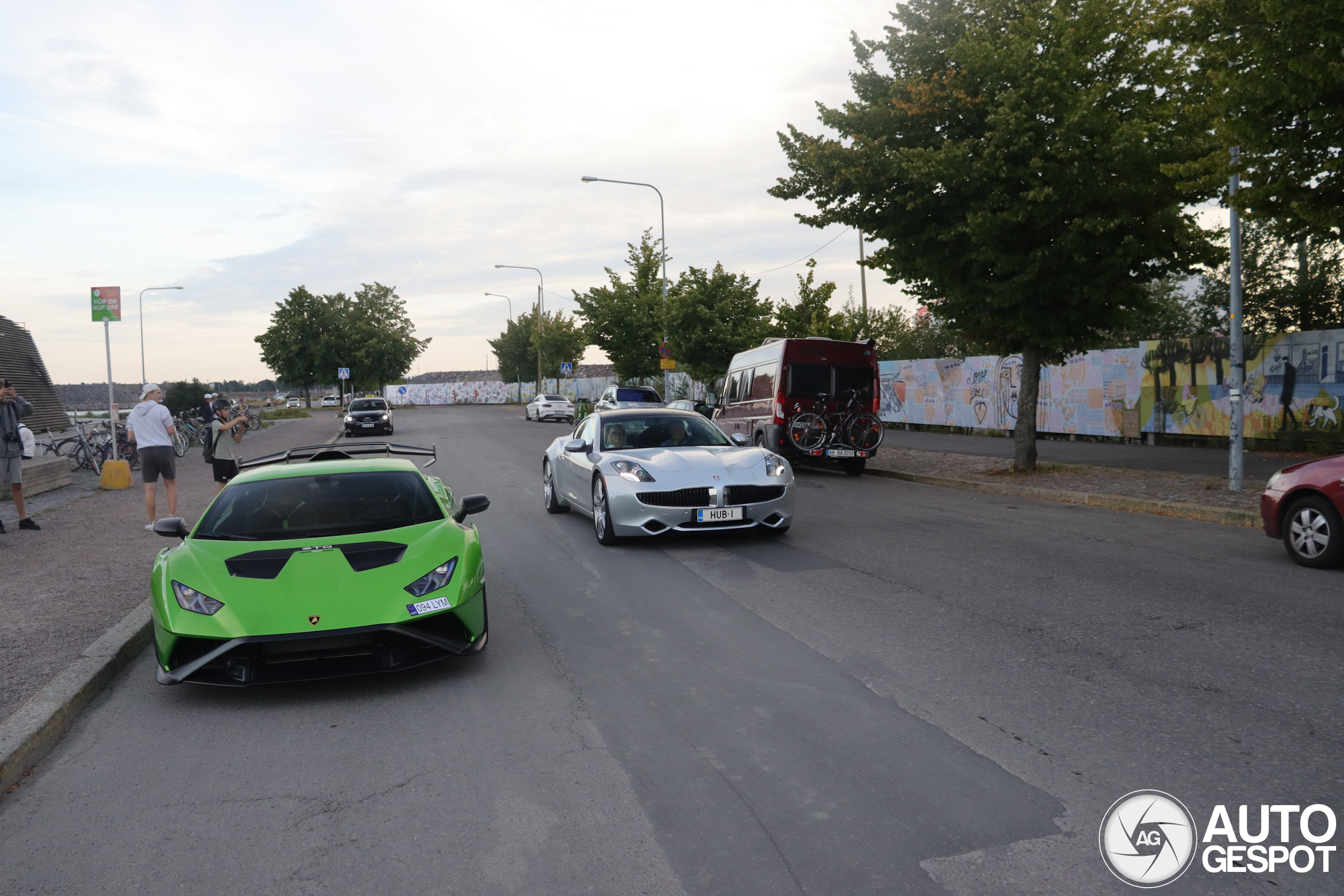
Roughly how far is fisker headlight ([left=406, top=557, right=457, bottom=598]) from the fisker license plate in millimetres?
4078

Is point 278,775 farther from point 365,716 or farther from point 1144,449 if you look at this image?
point 1144,449

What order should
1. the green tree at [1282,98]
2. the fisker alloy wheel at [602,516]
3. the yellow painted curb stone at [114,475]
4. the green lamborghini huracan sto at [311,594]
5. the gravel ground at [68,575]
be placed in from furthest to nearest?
the yellow painted curb stone at [114,475]
the fisker alloy wheel at [602,516]
the green tree at [1282,98]
the gravel ground at [68,575]
the green lamborghini huracan sto at [311,594]

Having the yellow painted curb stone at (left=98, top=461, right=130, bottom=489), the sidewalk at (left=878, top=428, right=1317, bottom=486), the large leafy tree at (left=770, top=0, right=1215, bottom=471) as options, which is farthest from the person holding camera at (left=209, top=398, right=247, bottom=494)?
the sidewalk at (left=878, top=428, right=1317, bottom=486)

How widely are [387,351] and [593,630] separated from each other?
59.7 m

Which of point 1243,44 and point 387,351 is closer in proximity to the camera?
point 1243,44

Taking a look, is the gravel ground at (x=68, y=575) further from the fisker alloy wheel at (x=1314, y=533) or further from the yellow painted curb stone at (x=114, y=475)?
the fisker alloy wheel at (x=1314, y=533)

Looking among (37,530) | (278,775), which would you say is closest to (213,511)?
(278,775)

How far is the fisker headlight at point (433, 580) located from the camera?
500 cm

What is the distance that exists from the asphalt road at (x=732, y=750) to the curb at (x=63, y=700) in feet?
0.36

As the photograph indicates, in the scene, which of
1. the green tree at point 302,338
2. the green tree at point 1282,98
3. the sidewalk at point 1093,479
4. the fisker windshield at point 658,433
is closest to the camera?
the green tree at point 1282,98

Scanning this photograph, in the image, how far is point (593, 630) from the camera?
616 cm

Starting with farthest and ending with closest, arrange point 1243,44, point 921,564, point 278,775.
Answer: point 1243,44 < point 921,564 < point 278,775

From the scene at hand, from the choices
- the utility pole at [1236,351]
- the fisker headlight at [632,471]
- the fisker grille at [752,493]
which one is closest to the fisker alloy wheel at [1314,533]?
the utility pole at [1236,351]

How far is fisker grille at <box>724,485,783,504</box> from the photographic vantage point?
30.0 feet
